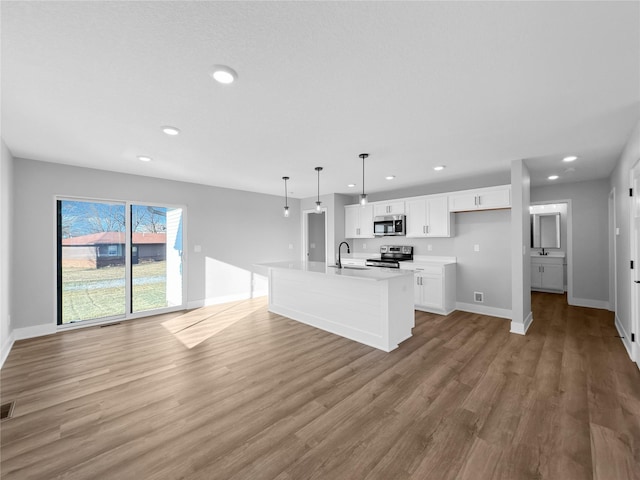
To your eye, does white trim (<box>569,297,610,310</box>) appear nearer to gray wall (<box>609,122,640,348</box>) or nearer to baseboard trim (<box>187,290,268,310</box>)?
gray wall (<box>609,122,640,348</box>)

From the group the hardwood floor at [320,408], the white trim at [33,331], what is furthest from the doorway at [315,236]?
the white trim at [33,331]

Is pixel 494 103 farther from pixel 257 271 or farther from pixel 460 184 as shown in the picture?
pixel 257 271

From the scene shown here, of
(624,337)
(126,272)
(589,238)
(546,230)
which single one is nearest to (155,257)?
(126,272)

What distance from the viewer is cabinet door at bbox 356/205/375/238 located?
21.3ft

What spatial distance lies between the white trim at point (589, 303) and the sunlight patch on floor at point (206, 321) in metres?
6.46

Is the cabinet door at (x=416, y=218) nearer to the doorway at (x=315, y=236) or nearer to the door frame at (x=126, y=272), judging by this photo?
the doorway at (x=315, y=236)

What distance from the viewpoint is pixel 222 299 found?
596 centimetres

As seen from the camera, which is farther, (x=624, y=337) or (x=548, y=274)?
(x=548, y=274)

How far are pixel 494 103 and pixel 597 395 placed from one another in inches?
107

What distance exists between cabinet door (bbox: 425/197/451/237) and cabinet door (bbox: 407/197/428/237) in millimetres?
81

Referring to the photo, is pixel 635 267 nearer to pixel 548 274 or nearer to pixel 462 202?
pixel 462 202

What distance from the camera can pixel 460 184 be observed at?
17.9 feet

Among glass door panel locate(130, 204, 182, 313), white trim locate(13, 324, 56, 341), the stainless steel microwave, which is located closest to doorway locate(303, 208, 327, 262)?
the stainless steel microwave

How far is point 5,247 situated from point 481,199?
691 cm
